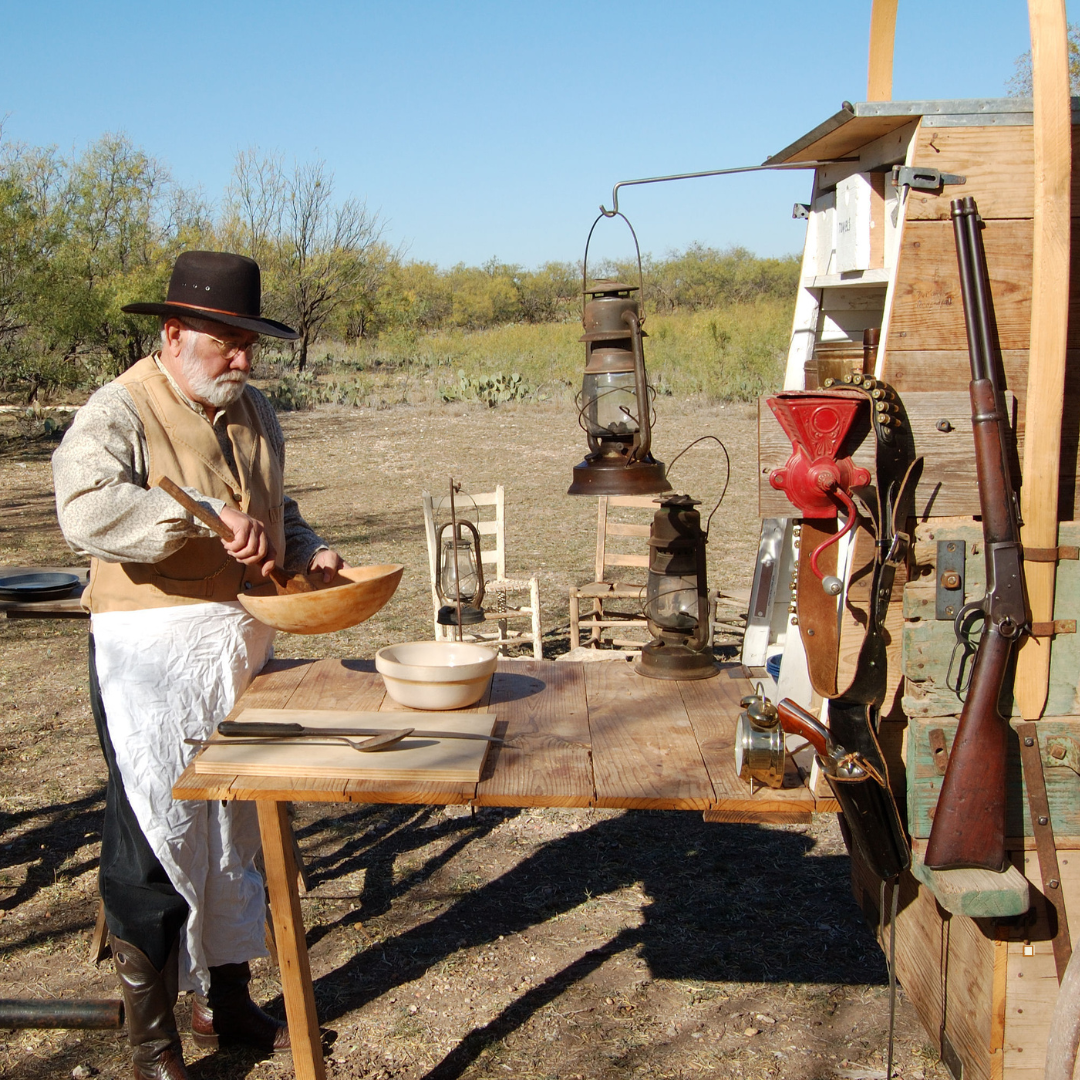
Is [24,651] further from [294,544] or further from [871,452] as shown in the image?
[871,452]

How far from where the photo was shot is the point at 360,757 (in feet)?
6.61

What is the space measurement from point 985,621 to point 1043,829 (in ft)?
1.45

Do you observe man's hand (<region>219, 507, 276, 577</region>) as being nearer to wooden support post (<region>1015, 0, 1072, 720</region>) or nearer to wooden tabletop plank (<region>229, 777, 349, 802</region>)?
wooden tabletop plank (<region>229, 777, 349, 802</region>)

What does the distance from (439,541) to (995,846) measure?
129 inches

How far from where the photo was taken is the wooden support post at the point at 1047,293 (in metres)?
1.84

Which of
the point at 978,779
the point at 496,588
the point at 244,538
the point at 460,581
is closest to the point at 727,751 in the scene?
the point at 978,779

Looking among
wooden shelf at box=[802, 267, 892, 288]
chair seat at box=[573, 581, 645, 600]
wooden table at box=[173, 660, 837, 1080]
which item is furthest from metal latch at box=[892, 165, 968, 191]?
chair seat at box=[573, 581, 645, 600]

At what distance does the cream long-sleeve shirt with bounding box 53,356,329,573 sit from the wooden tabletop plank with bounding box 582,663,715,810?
97 cm

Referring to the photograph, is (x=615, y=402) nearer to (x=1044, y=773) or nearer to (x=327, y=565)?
(x=327, y=565)

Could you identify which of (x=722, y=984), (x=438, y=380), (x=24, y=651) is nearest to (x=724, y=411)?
(x=438, y=380)

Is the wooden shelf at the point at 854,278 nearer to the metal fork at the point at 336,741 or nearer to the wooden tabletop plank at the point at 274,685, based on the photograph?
the metal fork at the point at 336,741

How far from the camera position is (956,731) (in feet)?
6.46

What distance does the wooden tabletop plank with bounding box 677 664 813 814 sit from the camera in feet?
6.24

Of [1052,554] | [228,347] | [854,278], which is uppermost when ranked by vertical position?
[854,278]
